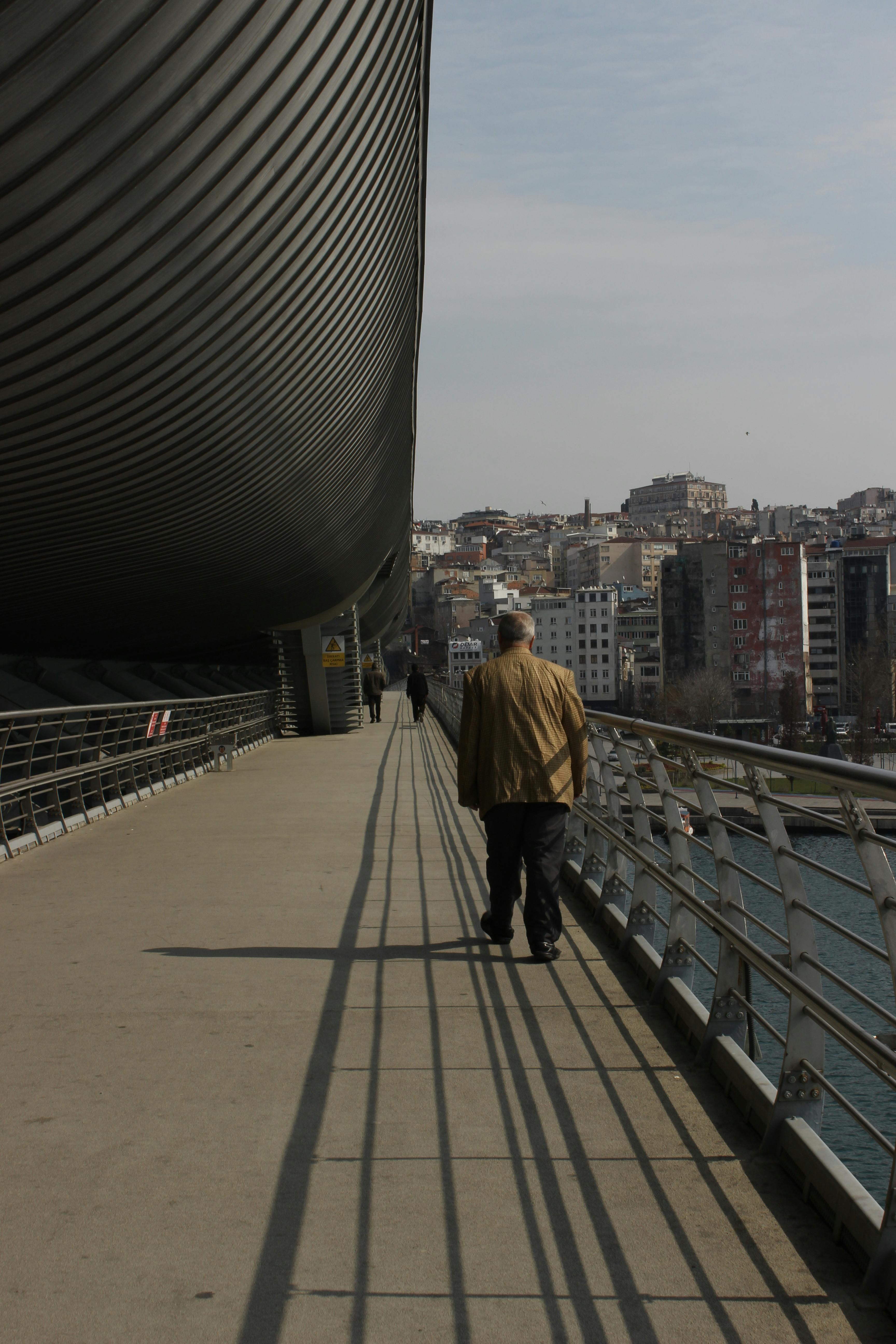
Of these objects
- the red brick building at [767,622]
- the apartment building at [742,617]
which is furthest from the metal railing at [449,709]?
the red brick building at [767,622]

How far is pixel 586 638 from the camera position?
130 m

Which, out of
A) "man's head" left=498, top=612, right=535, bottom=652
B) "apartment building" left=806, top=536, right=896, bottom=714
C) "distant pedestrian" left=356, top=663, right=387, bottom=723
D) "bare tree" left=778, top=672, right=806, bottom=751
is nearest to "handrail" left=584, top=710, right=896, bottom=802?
"man's head" left=498, top=612, right=535, bottom=652

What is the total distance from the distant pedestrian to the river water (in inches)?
506

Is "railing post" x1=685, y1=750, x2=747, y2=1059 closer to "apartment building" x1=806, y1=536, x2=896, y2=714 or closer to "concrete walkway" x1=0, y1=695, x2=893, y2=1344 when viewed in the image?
"concrete walkway" x1=0, y1=695, x2=893, y2=1344

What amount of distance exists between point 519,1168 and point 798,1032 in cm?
85

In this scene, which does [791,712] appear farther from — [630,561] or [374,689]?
[630,561]

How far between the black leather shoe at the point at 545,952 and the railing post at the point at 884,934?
121 inches

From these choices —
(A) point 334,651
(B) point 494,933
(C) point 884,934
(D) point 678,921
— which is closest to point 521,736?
(B) point 494,933


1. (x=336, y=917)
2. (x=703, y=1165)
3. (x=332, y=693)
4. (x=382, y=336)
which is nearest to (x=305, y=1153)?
(x=703, y=1165)

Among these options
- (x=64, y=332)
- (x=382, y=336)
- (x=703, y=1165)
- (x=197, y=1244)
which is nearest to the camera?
(x=197, y=1244)

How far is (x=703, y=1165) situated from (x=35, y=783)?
8.21 metres

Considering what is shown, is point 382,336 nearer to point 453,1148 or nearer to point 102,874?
point 102,874

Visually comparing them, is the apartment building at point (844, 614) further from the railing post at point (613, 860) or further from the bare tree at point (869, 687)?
the railing post at point (613, 860)

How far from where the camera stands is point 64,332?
976 cm
